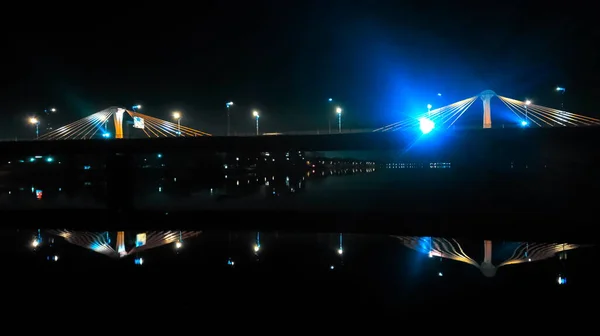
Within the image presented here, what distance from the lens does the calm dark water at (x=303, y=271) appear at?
10.9m

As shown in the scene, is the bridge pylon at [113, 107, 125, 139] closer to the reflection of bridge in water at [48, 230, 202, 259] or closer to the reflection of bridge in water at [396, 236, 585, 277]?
the reflection of bridge in water at [48, 230, 202, 259]

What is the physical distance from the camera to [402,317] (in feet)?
30.9

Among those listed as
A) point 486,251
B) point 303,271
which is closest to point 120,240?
point 303,271

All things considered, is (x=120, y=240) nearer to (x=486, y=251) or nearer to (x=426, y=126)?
(x=486, y=251)

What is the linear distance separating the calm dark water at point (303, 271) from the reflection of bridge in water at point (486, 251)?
0.03m

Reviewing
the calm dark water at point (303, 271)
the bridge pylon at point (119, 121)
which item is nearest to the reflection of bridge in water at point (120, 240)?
the calm dark water at point (303, 271)

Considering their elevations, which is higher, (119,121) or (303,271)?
(119,121)

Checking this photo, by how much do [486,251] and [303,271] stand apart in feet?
22.2

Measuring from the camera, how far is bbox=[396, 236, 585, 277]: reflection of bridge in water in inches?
566

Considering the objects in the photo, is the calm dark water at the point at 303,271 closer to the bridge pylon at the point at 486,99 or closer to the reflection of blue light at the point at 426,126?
the reflection of blue light at the point at 426,126

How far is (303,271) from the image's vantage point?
13.7 meters

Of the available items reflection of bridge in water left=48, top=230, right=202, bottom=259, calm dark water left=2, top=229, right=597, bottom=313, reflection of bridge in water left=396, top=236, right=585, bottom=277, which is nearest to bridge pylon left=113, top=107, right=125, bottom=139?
reflection of bridge in water left=48, top=230, right=202, bottom=259

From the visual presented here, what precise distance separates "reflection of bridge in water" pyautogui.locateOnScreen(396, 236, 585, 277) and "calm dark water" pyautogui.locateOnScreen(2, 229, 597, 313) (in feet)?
0.11

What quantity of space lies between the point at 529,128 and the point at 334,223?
2298 cm
